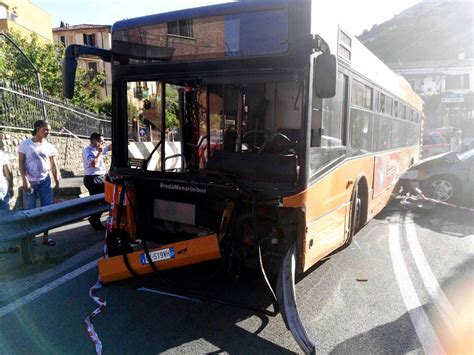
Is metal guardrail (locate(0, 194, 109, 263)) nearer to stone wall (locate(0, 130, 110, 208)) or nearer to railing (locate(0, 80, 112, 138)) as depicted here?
railing (locate(0, 80, 112, 138))

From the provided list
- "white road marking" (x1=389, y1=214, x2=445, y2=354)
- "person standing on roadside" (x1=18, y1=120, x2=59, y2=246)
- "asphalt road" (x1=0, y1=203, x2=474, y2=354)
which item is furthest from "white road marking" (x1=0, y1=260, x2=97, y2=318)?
"white road marking" (x1=389, y1=214, x2=445, y2=354)

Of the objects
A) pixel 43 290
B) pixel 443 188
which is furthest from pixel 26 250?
pixel 443 188

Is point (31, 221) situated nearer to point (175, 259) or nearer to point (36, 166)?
point (36, 166)

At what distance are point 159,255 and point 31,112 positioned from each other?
1023 centimetres

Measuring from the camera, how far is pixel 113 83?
15.9 feet

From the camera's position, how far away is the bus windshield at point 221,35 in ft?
13.0

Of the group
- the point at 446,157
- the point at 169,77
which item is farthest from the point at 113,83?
the point at 446,157

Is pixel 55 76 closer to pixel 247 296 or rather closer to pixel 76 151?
pixel 76 151

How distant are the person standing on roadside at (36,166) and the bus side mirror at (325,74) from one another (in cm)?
448

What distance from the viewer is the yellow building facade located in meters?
32.5

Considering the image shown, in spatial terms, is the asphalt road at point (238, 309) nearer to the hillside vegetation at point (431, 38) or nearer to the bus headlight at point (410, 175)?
the bus headlight at point (410, 175)

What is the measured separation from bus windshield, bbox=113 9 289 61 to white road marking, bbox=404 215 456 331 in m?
3.07

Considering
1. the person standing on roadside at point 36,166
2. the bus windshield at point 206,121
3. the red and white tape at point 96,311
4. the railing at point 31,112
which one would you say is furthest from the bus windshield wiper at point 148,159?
the railing at point 31,112

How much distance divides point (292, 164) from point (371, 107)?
3077mm
